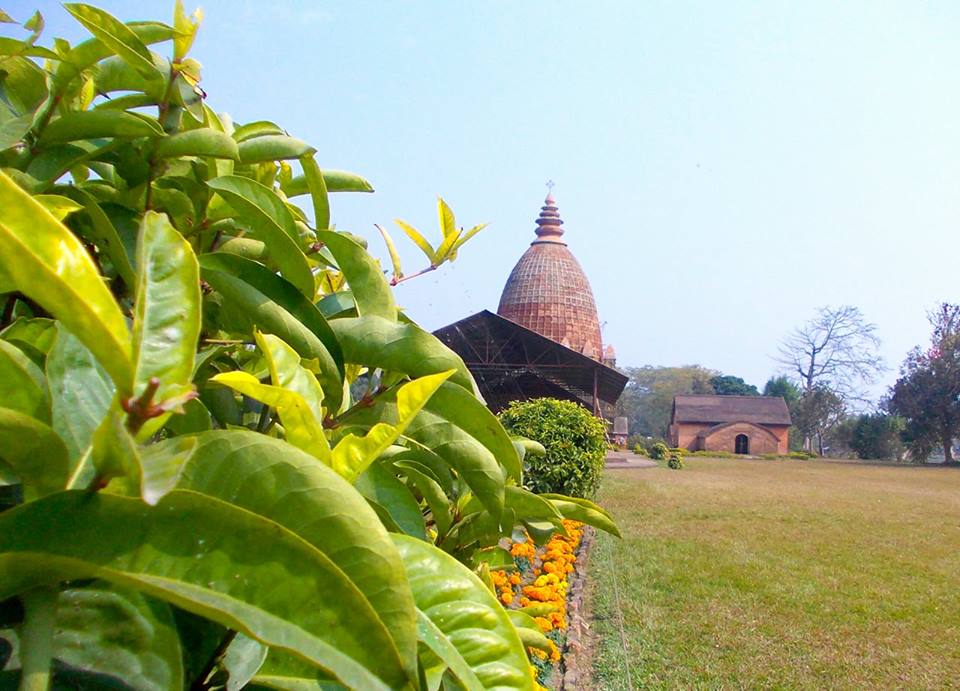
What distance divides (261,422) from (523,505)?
29 centimetres

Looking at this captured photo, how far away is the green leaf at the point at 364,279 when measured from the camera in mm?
786

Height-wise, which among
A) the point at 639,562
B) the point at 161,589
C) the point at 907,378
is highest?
the point at 907,378

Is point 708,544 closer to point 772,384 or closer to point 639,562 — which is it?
point 639,562

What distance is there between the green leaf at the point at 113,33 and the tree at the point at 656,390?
6485 cm

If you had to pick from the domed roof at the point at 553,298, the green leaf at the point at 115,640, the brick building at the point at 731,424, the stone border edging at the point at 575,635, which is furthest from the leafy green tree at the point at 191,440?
the brick building at the point at 731,424

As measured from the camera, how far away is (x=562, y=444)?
9977 mm

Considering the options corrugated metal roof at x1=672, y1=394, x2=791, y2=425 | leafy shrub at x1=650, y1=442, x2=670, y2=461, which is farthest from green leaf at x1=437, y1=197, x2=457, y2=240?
corrugated metal roof at x1=672, y1=394, x2=791, y2=425

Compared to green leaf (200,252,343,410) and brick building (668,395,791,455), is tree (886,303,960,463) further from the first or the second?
green leaf (200,252,343,410)

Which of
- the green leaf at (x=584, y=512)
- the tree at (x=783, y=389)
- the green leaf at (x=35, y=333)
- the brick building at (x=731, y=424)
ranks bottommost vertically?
the green leaf at (x=584, y=512)

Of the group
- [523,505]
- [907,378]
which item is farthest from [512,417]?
[907,378]

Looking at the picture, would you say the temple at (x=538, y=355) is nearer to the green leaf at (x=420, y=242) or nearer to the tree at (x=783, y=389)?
the green leaf at (x=420, y=242)

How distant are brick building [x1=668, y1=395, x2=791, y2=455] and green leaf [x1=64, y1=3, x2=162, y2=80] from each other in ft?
143

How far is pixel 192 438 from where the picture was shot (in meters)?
0.38

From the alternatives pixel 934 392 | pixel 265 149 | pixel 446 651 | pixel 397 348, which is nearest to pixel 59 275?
pixel 446 651
